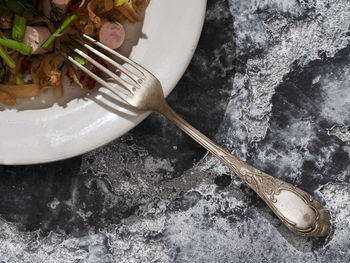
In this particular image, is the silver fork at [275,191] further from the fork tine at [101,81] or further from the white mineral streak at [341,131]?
the white mineral streak at [341,131]

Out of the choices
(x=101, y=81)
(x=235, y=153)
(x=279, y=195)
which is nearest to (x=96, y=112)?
(x=101, y=81)

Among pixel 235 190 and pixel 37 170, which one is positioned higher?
pixel 235 190

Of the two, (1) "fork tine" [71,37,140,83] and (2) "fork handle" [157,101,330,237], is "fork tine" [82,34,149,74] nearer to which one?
(1) "fork tine" [71,37,140,83]

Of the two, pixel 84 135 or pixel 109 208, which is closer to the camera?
pixel 84 135

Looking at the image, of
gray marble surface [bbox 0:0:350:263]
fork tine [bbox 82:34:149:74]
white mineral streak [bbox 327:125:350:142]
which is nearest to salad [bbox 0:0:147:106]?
fork tine [bbox 82:34:149:74]

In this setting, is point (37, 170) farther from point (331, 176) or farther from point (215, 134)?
point (331, 176)

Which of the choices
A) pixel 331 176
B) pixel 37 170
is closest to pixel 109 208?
pixel 37 170
